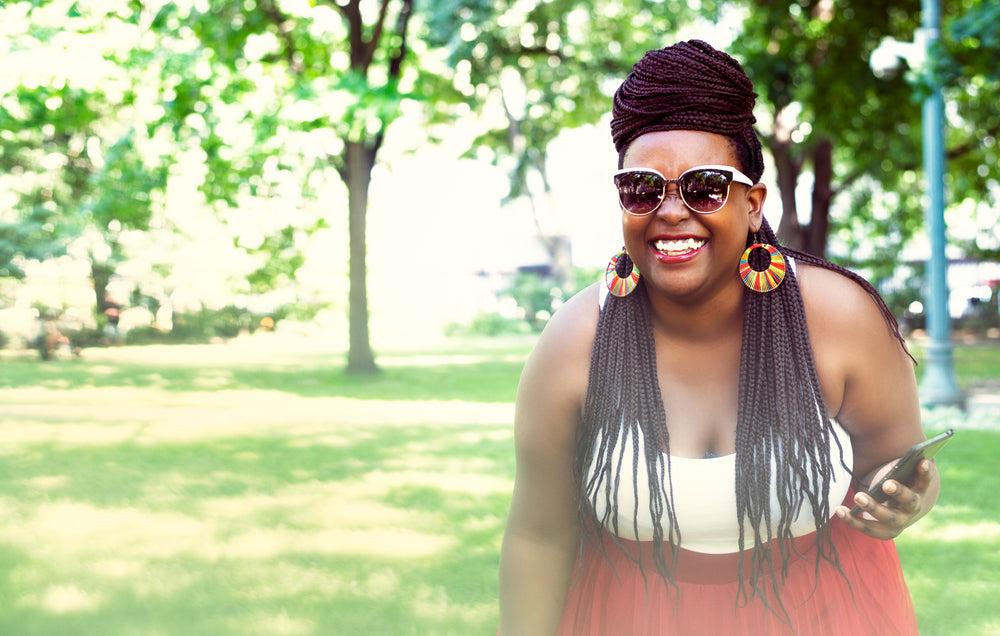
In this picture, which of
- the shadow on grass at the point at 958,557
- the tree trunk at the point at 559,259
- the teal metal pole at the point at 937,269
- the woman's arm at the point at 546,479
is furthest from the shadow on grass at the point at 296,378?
the tree trunk at the point at 559,259

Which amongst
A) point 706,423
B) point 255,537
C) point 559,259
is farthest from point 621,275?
point 559,259

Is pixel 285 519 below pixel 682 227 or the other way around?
below

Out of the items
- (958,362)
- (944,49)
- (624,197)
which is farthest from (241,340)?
(624,197)

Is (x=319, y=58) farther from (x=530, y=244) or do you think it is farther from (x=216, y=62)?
(x=530, y=244)

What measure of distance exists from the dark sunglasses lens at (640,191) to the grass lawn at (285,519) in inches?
106

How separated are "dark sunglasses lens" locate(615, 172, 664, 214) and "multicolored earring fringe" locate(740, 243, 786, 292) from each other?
290mm

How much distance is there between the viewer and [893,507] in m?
2.04

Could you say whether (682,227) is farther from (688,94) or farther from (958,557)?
(958,557)

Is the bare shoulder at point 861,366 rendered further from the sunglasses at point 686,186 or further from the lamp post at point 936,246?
the lamp post at point 936,246

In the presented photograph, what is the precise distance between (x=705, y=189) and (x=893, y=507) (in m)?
0.79

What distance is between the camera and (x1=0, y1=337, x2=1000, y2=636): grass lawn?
444 cm

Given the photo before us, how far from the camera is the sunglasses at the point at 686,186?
198cm

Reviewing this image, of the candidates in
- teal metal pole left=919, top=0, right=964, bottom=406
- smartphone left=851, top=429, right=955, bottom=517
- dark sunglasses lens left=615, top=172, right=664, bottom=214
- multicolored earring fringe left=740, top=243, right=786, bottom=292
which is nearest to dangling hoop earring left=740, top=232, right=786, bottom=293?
multicolored earring fringe left=740, top=243, right=786, bottom=292

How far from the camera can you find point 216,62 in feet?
44.5
